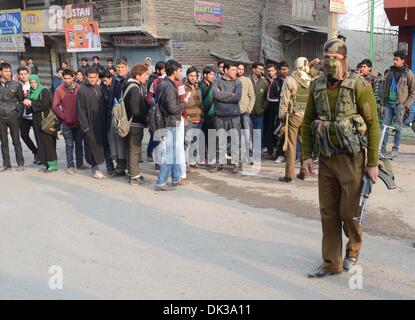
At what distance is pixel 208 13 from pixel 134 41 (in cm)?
306

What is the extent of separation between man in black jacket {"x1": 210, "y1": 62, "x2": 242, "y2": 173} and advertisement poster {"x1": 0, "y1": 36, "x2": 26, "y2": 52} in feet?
53.3

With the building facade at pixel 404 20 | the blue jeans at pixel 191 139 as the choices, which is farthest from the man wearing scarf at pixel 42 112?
the building facade at pixel 404 20

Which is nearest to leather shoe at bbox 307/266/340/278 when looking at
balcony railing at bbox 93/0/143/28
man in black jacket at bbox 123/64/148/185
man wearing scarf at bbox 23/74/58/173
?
man in black jacket at bbox 123/64/148/185

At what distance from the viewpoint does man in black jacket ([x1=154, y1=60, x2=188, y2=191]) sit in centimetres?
667

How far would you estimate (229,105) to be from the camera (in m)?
7.55

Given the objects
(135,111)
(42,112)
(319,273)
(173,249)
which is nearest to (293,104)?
(135,111)

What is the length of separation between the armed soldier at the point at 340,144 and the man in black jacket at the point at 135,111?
139 inches

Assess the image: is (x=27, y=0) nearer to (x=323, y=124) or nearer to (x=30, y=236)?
(x=30, y=236)

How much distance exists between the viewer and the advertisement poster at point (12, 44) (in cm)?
2105

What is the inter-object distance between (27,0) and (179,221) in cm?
2071

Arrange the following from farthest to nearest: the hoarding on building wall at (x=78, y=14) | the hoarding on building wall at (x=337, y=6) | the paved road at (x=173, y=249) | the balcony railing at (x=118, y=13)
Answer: the hoarding on building wall at (x=78, y=14) < the balcony railing at (x=118, y=13) < the hoarding on building wall at (x=337, y=6) < the paved road at (x=173, y=249)

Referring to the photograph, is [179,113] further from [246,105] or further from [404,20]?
[404,20]

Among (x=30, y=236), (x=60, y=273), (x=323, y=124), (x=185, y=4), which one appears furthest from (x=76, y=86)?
(x=185, y=4)

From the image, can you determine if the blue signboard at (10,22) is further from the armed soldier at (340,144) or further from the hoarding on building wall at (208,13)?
the armed soldier at (340,144)
